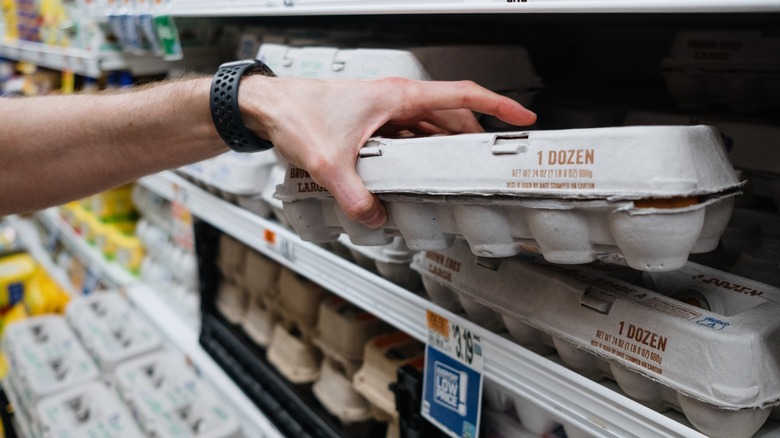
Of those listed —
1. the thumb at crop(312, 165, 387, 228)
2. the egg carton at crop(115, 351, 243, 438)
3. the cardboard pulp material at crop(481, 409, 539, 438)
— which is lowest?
the egg carton at crop(115, 351, 243, 438)

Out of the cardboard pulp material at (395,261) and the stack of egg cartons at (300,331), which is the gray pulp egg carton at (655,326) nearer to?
the cardboard pulp material at (395,261)

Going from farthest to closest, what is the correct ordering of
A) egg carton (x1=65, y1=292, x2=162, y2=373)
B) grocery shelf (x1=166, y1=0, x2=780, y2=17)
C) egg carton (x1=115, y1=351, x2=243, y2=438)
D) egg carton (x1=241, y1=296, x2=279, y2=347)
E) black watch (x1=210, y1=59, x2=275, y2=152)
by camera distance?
egg carton (x1=65, y1=292, x2=162, y2=373) < egg carton (x1=241, y1=296, x2=279, y2=347) < egg carton (x1=115, y1=351, x2=243, y2=438) < black watch (x1=210, y1=59, x2=275, y2=152) < grocery shelf (x1=166, y1=0, x2=780, y2=17)

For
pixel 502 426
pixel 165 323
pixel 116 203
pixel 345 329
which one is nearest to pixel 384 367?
pixel 345 329

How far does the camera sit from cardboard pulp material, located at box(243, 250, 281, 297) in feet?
6.39

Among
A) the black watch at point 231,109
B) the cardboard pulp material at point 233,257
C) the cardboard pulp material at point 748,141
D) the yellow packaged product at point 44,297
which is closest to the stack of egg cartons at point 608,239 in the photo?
the black watch at point 231,109

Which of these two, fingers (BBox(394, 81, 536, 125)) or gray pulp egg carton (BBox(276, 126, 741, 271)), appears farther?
fingers (BBox(394, 81, 536, 125))

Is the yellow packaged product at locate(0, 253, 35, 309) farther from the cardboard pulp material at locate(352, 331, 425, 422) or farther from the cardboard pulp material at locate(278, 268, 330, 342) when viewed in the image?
the cardboard pulp material at locate(352, 331, 425, 422)

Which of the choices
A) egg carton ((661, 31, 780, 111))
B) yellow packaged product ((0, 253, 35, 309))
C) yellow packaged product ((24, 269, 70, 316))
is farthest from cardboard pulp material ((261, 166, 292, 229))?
yellow packaged product ((0, 253, 35, 309))

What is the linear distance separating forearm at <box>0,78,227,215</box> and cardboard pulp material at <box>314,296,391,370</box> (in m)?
0.63

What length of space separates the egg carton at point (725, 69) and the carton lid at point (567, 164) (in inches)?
16.8

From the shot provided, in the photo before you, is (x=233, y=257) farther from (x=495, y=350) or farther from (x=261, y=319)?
(x=495, y=350)

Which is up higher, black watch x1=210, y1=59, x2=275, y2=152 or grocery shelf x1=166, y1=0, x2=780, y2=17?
grocery shelf x1=166, y1=0, x2=780, y2=17

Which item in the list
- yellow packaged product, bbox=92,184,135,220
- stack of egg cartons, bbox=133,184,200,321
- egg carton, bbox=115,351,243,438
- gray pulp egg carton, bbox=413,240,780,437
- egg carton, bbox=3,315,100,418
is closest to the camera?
gray pulp egg carton, bbox=413,240,780,437

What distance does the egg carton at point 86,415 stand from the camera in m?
1.81
